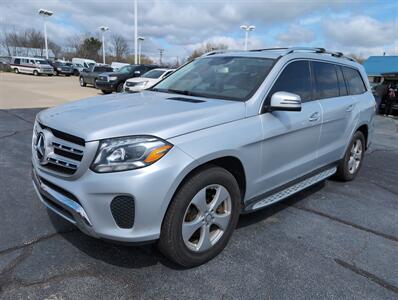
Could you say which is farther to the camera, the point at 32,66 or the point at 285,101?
the point at 32,66

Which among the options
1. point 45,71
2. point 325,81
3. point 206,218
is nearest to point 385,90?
point 325,81

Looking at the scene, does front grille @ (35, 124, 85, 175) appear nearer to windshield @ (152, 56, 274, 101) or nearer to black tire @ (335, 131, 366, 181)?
windshield @ (152, 56, 274, 101)

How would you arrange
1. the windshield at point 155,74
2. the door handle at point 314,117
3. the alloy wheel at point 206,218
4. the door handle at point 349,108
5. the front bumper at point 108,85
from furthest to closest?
1. the front bumper at point 108,85
2. the windshield at point 155,74
3. the door handle at point 349,108
4. the door handle at point 314,117
5. the alloy wheel at point 206,218

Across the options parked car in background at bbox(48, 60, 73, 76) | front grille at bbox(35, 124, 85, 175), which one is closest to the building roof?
parked car in background at bbox(48, 60, 73, 76)

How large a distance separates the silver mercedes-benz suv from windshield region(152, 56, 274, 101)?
2 centimetres

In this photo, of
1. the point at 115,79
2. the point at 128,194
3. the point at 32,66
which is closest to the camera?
the point at 128,194

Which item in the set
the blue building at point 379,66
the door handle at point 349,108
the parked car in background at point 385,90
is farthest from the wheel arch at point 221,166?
the blue building at point 379,66

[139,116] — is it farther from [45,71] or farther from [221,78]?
[45,71]

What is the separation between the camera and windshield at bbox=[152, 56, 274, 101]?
330 centimetres

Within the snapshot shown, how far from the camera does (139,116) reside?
2574 millimetres

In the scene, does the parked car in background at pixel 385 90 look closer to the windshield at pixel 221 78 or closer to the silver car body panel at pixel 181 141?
the silver car body panel at pixel 181 141

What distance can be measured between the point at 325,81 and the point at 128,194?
3.09 m

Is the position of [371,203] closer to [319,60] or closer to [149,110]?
[319,60]

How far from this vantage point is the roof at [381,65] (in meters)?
24.5
